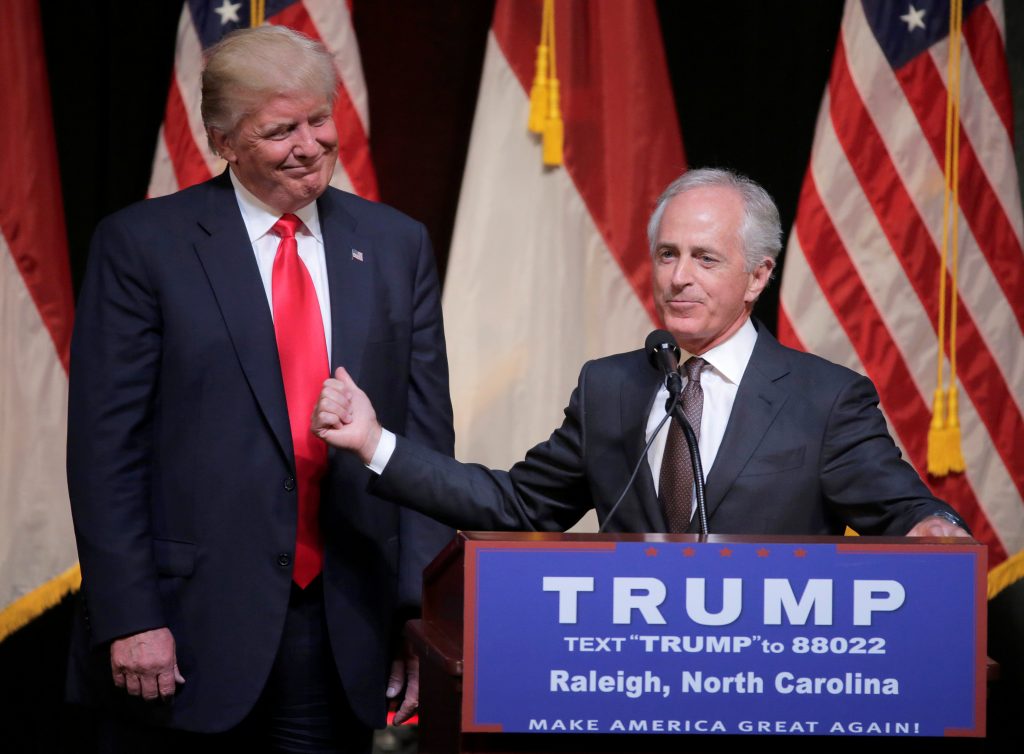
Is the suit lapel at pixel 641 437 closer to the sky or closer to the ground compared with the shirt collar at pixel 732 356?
closer to the ground

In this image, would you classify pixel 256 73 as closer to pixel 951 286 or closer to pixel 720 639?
pixel 720 639

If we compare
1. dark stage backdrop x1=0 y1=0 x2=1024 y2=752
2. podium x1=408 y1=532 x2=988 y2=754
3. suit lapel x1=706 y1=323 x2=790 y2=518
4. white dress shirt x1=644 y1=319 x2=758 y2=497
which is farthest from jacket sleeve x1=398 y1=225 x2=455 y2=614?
dark stage backdrop x1=0 y1=0 x2=1024 y2=752

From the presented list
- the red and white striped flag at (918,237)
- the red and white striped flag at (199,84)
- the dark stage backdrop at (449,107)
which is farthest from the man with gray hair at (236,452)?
the red and white striped flag at (918,237)

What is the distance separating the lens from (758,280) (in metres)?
2.04

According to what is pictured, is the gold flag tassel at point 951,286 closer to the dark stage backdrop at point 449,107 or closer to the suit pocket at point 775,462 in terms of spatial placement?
the dark stage backdrop at point 449,107

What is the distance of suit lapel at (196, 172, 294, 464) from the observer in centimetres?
200

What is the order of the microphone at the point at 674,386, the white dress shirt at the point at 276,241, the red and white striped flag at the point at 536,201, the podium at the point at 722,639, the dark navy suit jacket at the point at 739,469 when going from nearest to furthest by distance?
the podium at the point at 722,639 < the microphone at the point at 674,386 < the dark navy suit jacket at the point at 739,469 < the white dress shirt at the point at 276,241 < the red and white striped flag at the point at 536,201

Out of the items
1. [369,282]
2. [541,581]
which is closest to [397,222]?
[369,282]

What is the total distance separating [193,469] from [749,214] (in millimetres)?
943

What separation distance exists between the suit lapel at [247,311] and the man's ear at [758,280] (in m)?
0.74

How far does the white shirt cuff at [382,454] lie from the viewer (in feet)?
6.44

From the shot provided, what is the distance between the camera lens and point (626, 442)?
6.58ft

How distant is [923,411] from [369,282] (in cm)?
183

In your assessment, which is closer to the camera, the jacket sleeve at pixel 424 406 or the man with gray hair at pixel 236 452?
the man with gray hair at pixel 236 452
